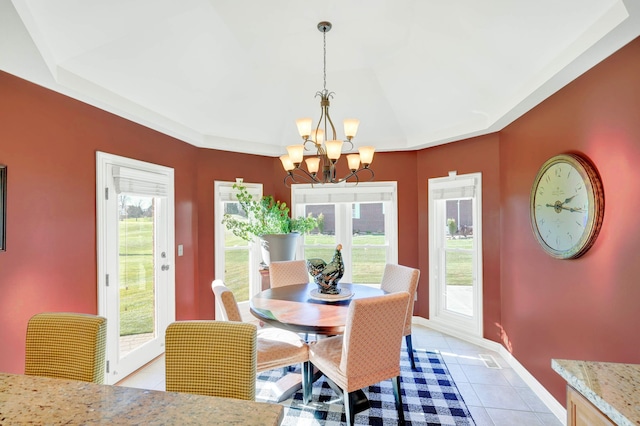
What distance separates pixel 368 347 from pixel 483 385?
150cm

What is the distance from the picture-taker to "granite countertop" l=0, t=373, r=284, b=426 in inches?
35.4

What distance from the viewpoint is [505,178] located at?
3.21 meters

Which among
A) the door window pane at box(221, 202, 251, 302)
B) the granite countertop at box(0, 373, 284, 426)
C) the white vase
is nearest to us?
the granite countertop at box(0, 373, 284, 426)

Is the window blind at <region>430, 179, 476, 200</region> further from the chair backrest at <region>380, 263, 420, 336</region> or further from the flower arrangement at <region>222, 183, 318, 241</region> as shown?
the flower arrangement at <region>222, 183, 318, 241</region>

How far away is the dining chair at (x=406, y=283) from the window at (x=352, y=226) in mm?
1079

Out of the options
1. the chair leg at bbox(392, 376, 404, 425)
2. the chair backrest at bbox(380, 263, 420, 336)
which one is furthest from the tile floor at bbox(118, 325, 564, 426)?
the chair backrest at bbox(380, 263, 420, 336)

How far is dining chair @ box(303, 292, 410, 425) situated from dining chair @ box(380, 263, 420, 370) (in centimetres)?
68

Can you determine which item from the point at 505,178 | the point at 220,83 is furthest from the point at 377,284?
the point at 220,83

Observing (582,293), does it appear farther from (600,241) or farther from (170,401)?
(170,401)

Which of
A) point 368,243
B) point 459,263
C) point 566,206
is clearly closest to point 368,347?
point 566,206

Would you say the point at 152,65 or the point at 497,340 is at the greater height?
Result: the point at 152,65

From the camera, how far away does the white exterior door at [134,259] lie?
2656mm

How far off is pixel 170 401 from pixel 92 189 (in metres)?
2.25

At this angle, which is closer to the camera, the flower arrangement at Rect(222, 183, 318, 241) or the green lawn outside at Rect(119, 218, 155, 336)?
the green lawn outside at Rect(119, 218, 155, 336)
